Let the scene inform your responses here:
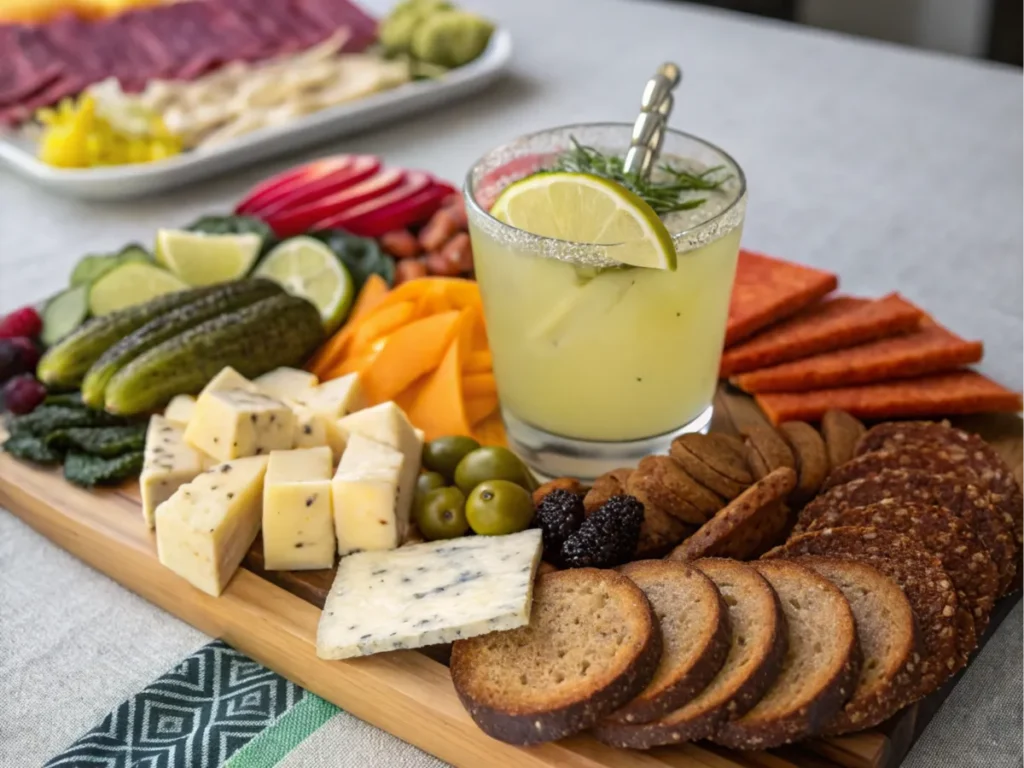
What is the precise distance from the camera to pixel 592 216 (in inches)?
59.2

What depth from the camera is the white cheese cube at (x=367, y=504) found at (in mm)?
1446

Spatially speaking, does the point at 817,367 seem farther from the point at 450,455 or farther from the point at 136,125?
the point at 136,125

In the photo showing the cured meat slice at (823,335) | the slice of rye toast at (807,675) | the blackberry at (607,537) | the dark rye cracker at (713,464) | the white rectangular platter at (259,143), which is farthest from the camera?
the white rectangular platter at (259,143)

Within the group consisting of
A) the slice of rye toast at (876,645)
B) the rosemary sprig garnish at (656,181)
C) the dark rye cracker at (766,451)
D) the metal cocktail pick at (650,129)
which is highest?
the metal cocktail pick at (650,129)

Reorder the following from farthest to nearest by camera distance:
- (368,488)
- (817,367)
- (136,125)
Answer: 1. (136,125)
2. (817,367)
3. (368,488)

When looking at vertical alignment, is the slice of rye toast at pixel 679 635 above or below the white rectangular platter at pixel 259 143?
above

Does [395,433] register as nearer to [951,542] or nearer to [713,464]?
[713,464]

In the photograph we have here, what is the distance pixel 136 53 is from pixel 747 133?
1.81 meters

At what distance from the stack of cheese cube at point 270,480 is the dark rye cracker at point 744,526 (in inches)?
15.7

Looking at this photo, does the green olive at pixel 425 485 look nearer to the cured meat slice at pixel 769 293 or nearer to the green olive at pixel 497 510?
the green olive at pixel 497 510

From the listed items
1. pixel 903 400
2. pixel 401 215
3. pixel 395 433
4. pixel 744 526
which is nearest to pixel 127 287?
pixel 401 215

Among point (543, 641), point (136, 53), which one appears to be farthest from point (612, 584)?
point (136, 53)

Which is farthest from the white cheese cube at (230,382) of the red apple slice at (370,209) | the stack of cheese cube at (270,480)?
the red apple slice at (370,209)

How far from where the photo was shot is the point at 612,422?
168cm
